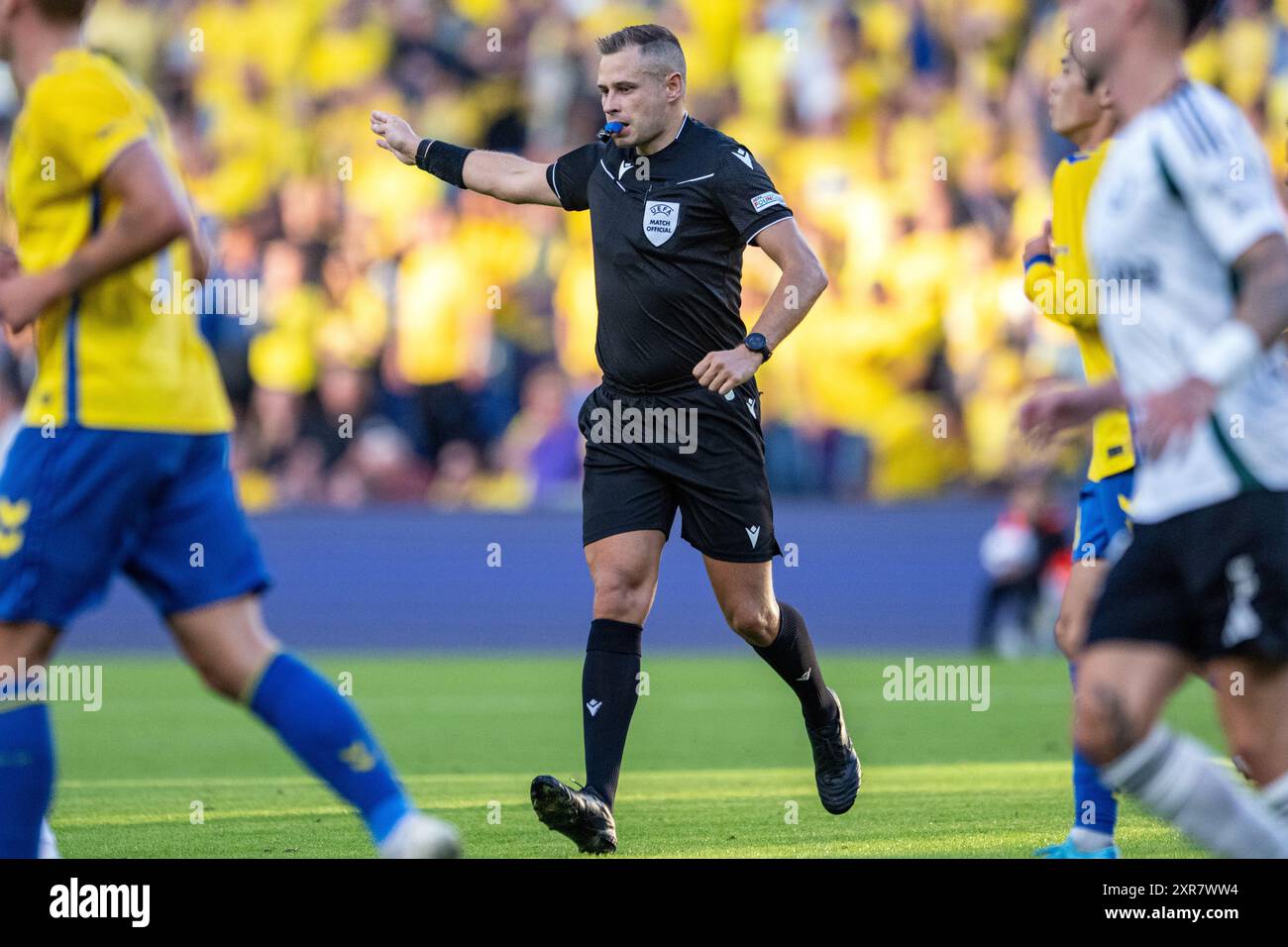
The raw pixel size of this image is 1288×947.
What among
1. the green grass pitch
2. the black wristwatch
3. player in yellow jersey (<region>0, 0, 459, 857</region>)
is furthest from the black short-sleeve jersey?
player in yellow jersey (<region>0, 0, 459, 857</region>)

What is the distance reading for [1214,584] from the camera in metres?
4.31

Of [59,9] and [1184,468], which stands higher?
[59,9]

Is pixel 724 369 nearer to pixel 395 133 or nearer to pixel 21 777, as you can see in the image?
pixel 395 133

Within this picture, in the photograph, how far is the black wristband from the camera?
7383 millimetres

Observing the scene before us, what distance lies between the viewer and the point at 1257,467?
170 inches

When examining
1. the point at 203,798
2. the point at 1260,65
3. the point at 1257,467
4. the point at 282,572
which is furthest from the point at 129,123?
the point at 1260,65

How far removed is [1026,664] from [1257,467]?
34.9ft

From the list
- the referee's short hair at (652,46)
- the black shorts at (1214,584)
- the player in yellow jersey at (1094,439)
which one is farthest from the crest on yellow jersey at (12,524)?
the player in yellow jersey at (1094,439)

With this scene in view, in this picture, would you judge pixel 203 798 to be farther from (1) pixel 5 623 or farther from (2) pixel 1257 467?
(2) pixel 1257 467

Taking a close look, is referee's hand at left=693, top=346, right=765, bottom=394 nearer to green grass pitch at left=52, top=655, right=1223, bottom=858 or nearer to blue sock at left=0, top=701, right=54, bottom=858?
green grass pitch at left=52, top=655, right=1223, bottom=858

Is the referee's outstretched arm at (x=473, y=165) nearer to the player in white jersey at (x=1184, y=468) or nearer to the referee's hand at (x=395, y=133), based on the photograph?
the referee's hand at (x=395, y=133)

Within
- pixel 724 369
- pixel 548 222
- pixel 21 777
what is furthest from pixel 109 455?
pixel 548 222

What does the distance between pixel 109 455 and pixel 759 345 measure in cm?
254
